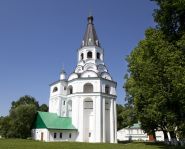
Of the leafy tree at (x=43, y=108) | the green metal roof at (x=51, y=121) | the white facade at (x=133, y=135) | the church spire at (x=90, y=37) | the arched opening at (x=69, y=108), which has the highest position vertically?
the church spire at (x=90, y=37)

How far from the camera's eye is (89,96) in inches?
1828

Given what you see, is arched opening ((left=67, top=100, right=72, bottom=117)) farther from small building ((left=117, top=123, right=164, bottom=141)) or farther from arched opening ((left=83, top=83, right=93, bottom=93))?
small building ((left=117, top=123, right=164, bottom=141))

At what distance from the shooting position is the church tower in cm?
4541

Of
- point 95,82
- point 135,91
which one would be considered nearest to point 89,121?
point 95,82

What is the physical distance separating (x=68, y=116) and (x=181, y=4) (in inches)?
1349

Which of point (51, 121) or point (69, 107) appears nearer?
point (51, 121)

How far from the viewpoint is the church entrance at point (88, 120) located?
149 feet

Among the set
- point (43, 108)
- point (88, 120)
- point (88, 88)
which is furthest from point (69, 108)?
point (43, 108)

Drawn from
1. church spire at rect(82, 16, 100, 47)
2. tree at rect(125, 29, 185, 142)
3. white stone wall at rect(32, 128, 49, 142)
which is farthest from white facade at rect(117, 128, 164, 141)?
tree at rect(125, 29, 185, 142)

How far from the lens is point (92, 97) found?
46281 millimetres

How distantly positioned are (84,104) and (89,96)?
79.7 inches

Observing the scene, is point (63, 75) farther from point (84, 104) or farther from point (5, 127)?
point (5, 127)

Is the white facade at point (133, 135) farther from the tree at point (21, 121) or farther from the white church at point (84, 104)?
the tree at point (21, 121)

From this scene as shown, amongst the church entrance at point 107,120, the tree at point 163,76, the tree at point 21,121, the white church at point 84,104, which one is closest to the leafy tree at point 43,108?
the white church at point 84,104
